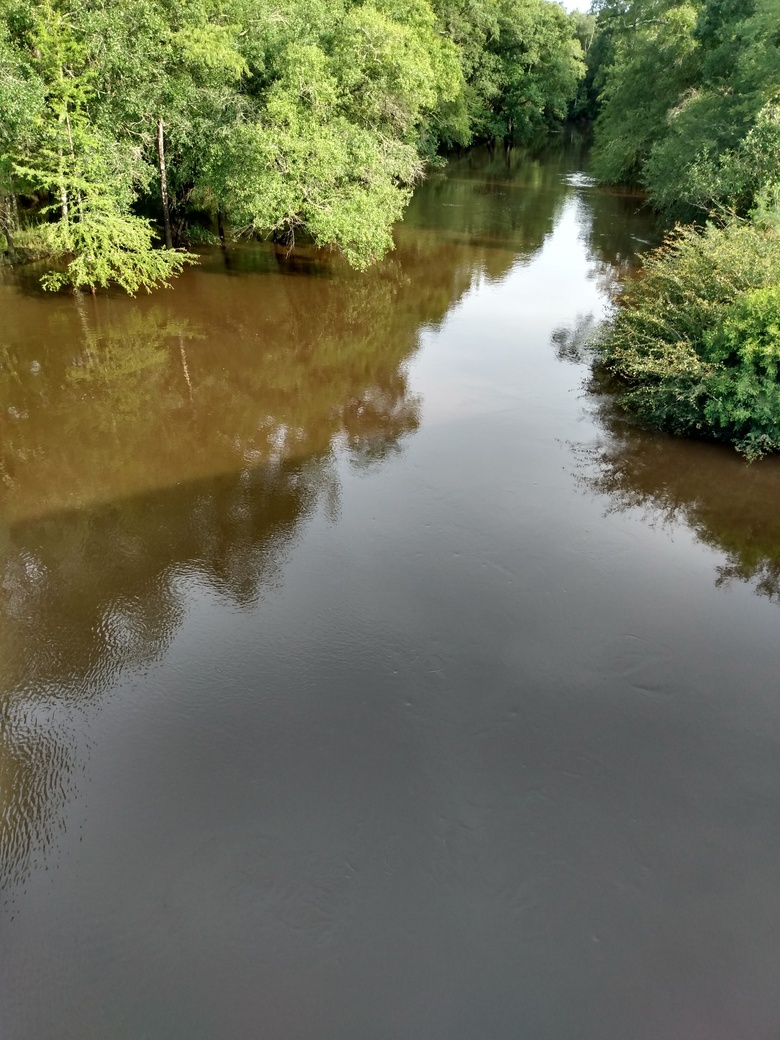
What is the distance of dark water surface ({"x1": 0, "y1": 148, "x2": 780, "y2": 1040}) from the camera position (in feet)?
15.7

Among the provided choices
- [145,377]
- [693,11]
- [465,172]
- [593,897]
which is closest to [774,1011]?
[593,897]

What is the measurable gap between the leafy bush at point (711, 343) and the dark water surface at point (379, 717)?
0.70 metres

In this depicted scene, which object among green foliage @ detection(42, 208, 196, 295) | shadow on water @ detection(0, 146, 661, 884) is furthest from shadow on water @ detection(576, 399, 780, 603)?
green foliage @ detection(42, 208, 196, 295)

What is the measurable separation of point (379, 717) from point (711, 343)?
8.31 m

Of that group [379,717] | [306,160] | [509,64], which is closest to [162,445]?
[379,717]

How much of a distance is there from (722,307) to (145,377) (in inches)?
411

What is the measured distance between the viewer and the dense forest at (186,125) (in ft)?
46.9

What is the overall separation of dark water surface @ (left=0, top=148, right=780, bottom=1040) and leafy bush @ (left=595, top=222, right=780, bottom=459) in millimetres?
702

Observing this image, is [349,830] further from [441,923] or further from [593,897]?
[593,897]

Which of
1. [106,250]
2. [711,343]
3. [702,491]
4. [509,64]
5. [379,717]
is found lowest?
[379,717]

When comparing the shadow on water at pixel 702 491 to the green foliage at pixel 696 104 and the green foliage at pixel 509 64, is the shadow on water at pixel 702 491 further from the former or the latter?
the green foliage at pixel 509 64

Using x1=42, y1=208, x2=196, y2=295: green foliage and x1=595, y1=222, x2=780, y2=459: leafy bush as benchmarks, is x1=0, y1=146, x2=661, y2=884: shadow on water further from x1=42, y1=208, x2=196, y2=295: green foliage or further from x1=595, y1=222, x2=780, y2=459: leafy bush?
x1=595, y1=222, x2=780, y2=459: leafy bush

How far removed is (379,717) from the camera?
6539 mm

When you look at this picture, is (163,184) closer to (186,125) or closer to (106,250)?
(186,125)
